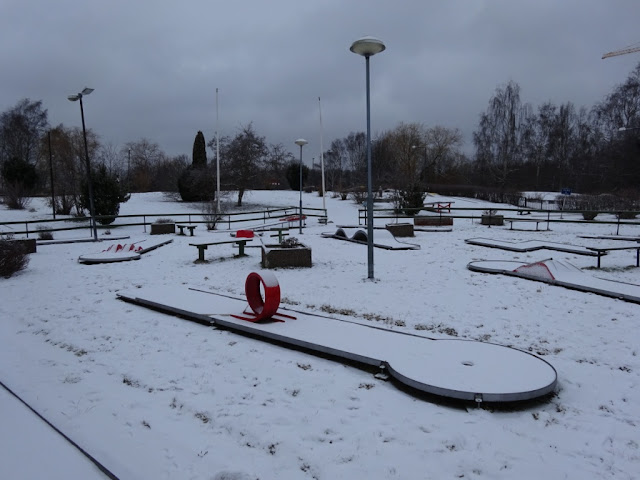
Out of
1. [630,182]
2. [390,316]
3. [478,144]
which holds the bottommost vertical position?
[390,316]

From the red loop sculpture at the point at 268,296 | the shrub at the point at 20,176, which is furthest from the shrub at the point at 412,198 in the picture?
the shrub at the point at 20,176

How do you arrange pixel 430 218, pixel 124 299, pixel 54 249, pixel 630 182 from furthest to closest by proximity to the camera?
pixel 630 182 < pixel 430 218 < pixel 54 249 < pixel 124 299

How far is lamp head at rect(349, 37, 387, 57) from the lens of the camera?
8.24m

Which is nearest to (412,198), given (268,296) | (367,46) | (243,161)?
(243,161)

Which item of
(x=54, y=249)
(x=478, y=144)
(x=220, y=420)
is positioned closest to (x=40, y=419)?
(x=220, y=420)

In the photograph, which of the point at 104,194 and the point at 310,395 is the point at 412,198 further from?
the point at 310,395

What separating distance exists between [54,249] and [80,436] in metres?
13.9

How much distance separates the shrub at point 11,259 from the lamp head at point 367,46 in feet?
30.5

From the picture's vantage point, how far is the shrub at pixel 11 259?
10.1 meters

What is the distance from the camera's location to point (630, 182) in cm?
3791

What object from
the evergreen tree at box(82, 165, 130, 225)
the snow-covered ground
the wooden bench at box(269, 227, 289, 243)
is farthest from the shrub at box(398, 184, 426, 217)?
the snow-covered ground

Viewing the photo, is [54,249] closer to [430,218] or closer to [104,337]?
[104,337]

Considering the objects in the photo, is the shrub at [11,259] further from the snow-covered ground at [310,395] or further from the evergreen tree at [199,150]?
the evergreen tree at [199,150]

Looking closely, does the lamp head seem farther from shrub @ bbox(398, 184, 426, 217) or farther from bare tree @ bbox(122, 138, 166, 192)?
bare tree @ bbox(122, 138, 166, 192)
